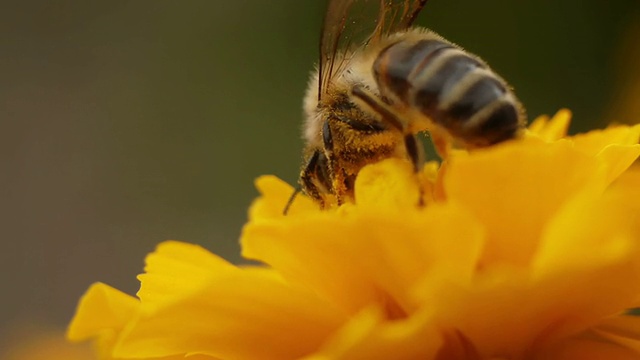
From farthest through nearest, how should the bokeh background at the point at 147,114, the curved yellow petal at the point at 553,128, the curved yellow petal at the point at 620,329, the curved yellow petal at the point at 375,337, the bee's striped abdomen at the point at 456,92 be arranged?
1. the bokeh background at the point at 147,114
2. the curved yellow petal at the point at 553,128
3. the bee's striped abdomen at the point at 456,92
4. the curved yellow petal at the point at 620,329
5. the curved yellow petal at the point at 375,337

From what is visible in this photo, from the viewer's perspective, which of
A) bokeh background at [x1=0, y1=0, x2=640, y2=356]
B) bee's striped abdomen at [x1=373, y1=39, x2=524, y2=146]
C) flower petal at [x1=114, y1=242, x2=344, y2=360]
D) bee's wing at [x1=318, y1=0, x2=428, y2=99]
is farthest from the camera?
bokeh background at [x1=0, y1=0, x2=640, y2=356]

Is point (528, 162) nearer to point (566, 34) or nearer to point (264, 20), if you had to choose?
point (566, 34)

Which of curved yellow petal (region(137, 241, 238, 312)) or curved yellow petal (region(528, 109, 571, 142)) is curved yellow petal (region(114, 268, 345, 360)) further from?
curved yellow petal (region(528, 109, 571, 142))

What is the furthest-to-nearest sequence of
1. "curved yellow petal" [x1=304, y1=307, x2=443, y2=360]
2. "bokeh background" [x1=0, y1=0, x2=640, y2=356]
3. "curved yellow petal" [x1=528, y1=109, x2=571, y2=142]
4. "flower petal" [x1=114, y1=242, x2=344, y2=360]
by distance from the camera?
"bokeh background" [x1=0, y1=0, x2=640, y2=356] → "curved yellow petal" [x1=528, y1=109, x2=571, y2=142] → "flower petal" [x1=114, y1=242, x2=344, y2=360] → "curved yellow petal" [x1=304, y1=307, x2=443, y2=360]

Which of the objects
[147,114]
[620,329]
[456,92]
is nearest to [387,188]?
[456,92]

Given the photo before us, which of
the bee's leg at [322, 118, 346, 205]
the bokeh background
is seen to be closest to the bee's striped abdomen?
the bee's leg at [322, 118, 346, 205]

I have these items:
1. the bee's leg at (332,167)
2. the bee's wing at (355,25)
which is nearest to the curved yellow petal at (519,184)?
the bee's leg at (332,167)

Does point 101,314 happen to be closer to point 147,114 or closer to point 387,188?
point 387,188

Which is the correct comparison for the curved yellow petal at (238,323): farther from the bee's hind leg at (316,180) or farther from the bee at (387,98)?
the bee's hind leg at (316,180)
